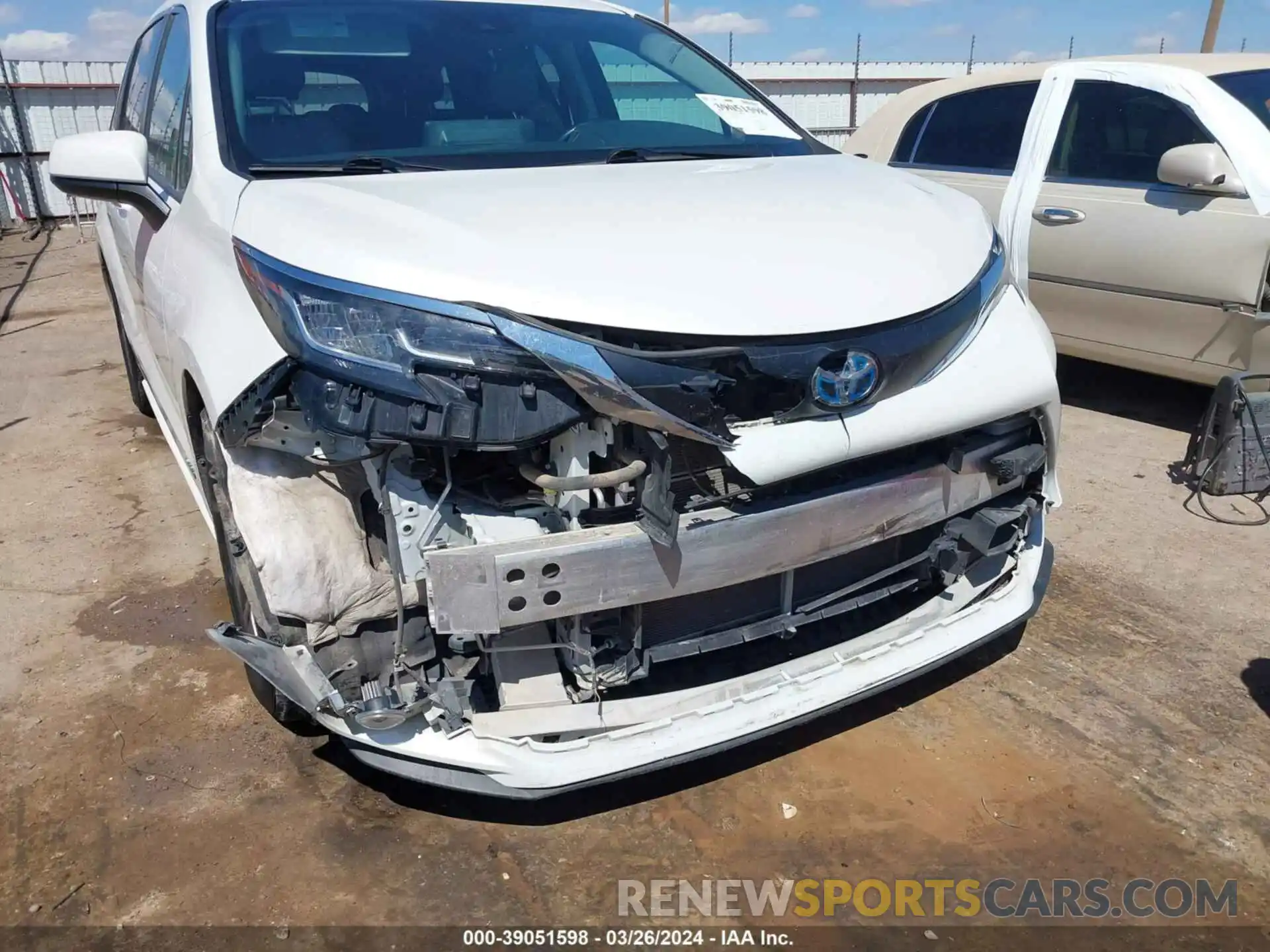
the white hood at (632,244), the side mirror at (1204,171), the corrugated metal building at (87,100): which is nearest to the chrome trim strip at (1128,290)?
the side mirror at (1204,171)

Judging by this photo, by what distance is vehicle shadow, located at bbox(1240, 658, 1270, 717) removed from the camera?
104 inches

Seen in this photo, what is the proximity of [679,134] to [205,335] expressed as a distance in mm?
1536

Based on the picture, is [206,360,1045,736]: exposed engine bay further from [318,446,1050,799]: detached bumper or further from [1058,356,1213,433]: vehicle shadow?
[1058,356,1213,433]: vehicle shadow

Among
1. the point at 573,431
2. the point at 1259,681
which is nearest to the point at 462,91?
the point at 573,431

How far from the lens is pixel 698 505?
1.91 meters

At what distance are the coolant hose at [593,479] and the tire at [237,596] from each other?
86cm

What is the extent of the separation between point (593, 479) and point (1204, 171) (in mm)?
3520

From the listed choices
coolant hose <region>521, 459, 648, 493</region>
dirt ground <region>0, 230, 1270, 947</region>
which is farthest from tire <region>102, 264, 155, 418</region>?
coolant hose <region>521, 459, 648, 493</region>

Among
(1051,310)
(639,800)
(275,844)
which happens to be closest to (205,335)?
(275,844)

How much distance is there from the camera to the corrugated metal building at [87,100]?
1430cm

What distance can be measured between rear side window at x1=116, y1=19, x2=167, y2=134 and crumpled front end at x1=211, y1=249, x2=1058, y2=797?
6.76 ft

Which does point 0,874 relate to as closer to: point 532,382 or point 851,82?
point 532,382

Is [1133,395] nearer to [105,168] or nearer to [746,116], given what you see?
[746,116]

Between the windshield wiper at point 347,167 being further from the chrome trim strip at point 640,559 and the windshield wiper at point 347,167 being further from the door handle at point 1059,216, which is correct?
the door handle at point 1059,216
